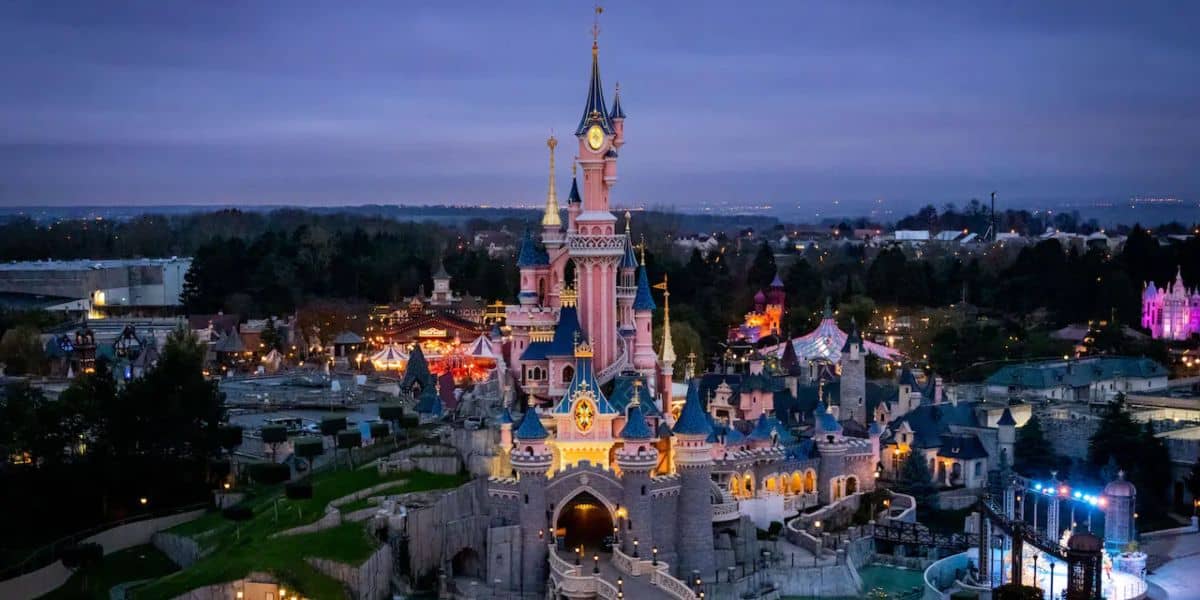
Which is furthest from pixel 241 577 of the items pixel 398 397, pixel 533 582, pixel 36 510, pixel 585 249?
pixel 398 397

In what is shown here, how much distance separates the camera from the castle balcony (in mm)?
35469

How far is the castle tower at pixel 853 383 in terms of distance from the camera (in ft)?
138

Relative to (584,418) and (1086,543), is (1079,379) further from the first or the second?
(1086,543)

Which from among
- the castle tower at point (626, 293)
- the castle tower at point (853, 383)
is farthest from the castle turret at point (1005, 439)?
the castle tower at point (626, 293)

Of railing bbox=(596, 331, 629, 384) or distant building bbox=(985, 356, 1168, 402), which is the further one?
distant building bbox=(985, 356, 1168, 402)

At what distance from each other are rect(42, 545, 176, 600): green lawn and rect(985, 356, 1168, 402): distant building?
2740 cm

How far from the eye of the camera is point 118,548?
32.4 meters

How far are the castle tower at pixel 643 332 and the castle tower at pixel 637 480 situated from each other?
608cm

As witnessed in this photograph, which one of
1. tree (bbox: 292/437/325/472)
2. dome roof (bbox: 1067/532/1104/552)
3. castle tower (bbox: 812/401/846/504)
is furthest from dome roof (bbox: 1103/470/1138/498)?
tree (bbox: 292/437/325/472)

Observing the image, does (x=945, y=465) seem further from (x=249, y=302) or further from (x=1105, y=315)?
(x=249, y=302)

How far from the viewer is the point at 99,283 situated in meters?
79.4

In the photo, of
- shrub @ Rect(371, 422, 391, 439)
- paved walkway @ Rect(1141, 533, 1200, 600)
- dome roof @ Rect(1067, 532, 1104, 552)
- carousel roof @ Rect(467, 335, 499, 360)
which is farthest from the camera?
carousel roof @ Rect(467, 335, 499, 360)

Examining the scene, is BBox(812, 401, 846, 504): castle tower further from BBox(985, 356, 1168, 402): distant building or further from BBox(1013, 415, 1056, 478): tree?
BBox(985, 356, 1168, 402): distant building

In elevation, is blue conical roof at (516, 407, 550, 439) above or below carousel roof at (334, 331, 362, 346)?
above
